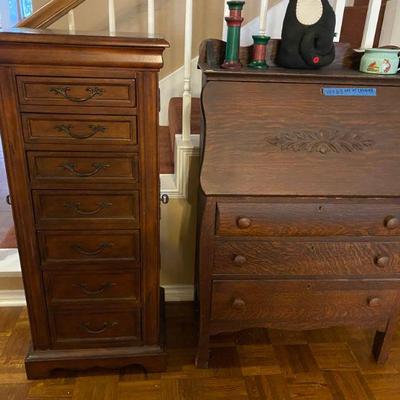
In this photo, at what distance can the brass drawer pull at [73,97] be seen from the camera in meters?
1.06

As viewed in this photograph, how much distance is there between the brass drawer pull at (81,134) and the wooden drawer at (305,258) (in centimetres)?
53

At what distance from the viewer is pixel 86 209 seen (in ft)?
3.97

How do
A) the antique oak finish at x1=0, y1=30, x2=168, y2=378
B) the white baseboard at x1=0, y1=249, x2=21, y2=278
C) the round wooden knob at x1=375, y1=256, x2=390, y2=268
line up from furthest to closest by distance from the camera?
the white baseboard at x1=0, y1=249, x2=21, y2=278 < the round wooden knob at x1=375, y1=256, x2=390, y2=268 < the antique oak finish at x1=0, y1=30, x2=168, y2=378

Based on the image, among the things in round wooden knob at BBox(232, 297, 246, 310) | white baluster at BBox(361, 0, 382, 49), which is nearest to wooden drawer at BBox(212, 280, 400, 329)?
round wooden knob at BBox(232, 297, 246, 310)

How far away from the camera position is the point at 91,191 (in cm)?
118

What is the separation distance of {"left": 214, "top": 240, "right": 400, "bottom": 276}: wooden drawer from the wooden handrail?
988 millimetres

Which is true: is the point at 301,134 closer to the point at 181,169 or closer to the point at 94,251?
the point at 181,169

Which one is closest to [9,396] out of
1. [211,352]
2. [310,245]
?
[211,352]

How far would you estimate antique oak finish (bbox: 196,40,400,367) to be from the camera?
47.3 inches

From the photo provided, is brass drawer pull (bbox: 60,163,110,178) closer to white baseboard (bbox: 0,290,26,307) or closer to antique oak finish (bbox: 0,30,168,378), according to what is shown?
antique oak finish (bbox: 0,30,168,378)

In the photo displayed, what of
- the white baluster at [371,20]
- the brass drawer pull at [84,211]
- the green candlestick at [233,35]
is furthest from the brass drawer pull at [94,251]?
the white baluster at [371,20]

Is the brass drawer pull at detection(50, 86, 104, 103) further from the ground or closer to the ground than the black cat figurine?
closer to the ground

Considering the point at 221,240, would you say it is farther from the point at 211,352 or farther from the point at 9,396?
the point at 9,396

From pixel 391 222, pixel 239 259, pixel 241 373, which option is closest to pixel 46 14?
pixel 239 259
